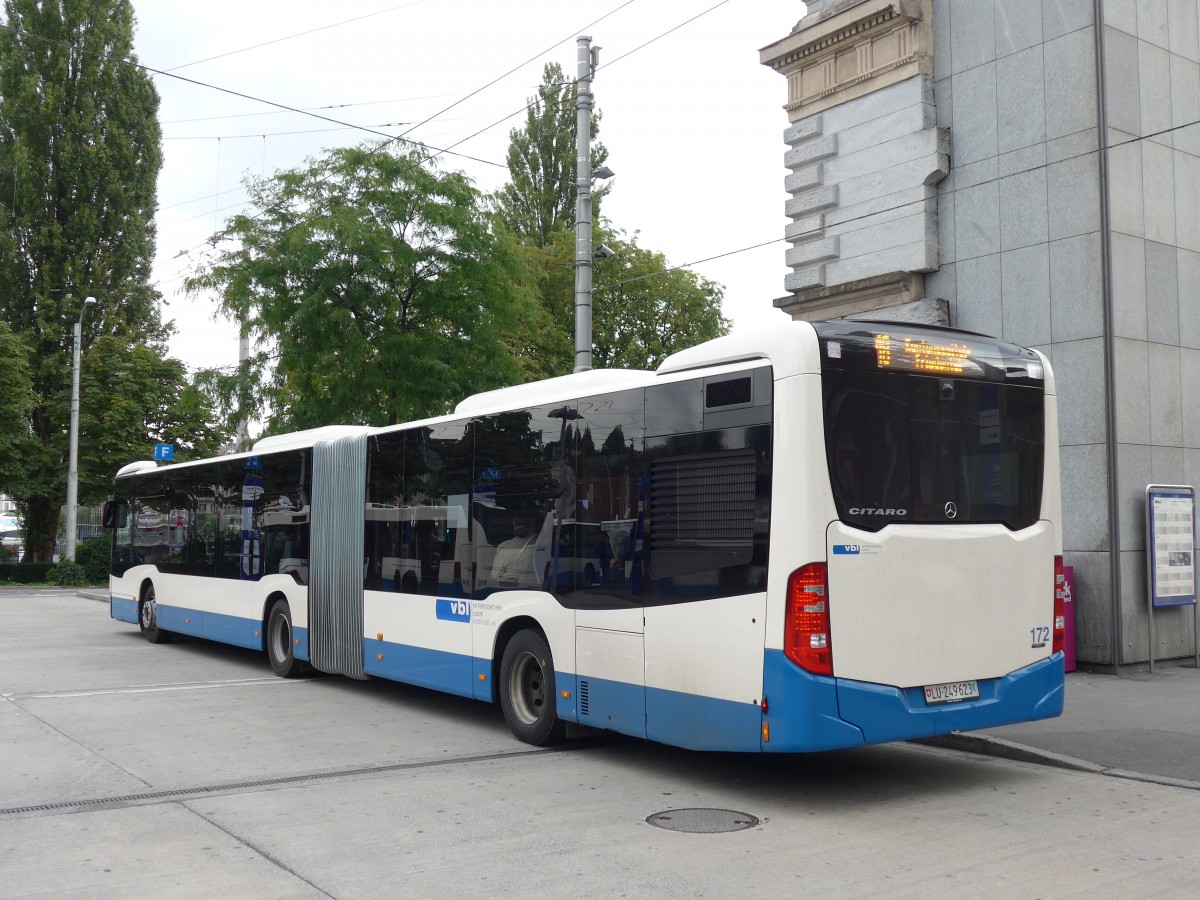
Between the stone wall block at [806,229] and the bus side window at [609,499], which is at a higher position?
the stone wall block at [806,229]

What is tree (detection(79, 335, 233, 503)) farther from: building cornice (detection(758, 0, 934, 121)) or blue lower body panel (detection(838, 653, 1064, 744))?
blue lower body panel (detection(838, 653, 1064, 744))

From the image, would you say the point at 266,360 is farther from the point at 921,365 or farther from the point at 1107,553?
the point at 921,365

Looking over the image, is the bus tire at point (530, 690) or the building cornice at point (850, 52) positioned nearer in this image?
the bus tire at point (530, 690)

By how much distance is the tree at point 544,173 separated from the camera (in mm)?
47250

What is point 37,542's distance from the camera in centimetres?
4506

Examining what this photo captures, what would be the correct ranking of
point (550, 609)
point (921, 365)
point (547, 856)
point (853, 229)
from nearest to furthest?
point (547, 856), point (921, 365), point (550, 609), point (853, 229)

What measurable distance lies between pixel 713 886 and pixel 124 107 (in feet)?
143

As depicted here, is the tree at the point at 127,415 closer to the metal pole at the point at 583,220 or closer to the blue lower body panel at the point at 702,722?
the metal pole at the point at 583,220

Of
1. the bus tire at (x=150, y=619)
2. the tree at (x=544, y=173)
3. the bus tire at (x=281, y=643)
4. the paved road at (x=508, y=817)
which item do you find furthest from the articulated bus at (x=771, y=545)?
the tree at (x=544, y=173)

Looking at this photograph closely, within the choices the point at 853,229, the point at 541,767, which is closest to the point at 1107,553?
the point at 853,229

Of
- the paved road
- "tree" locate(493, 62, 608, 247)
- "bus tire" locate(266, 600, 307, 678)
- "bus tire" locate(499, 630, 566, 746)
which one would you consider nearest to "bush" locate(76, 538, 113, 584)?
"tree" locate(493, 62, 608, 247)

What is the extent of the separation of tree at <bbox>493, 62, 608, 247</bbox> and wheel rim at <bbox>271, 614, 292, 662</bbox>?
3314 centimetres

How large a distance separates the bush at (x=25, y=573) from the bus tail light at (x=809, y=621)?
3895 centimetres

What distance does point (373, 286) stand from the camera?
69.3 ft
